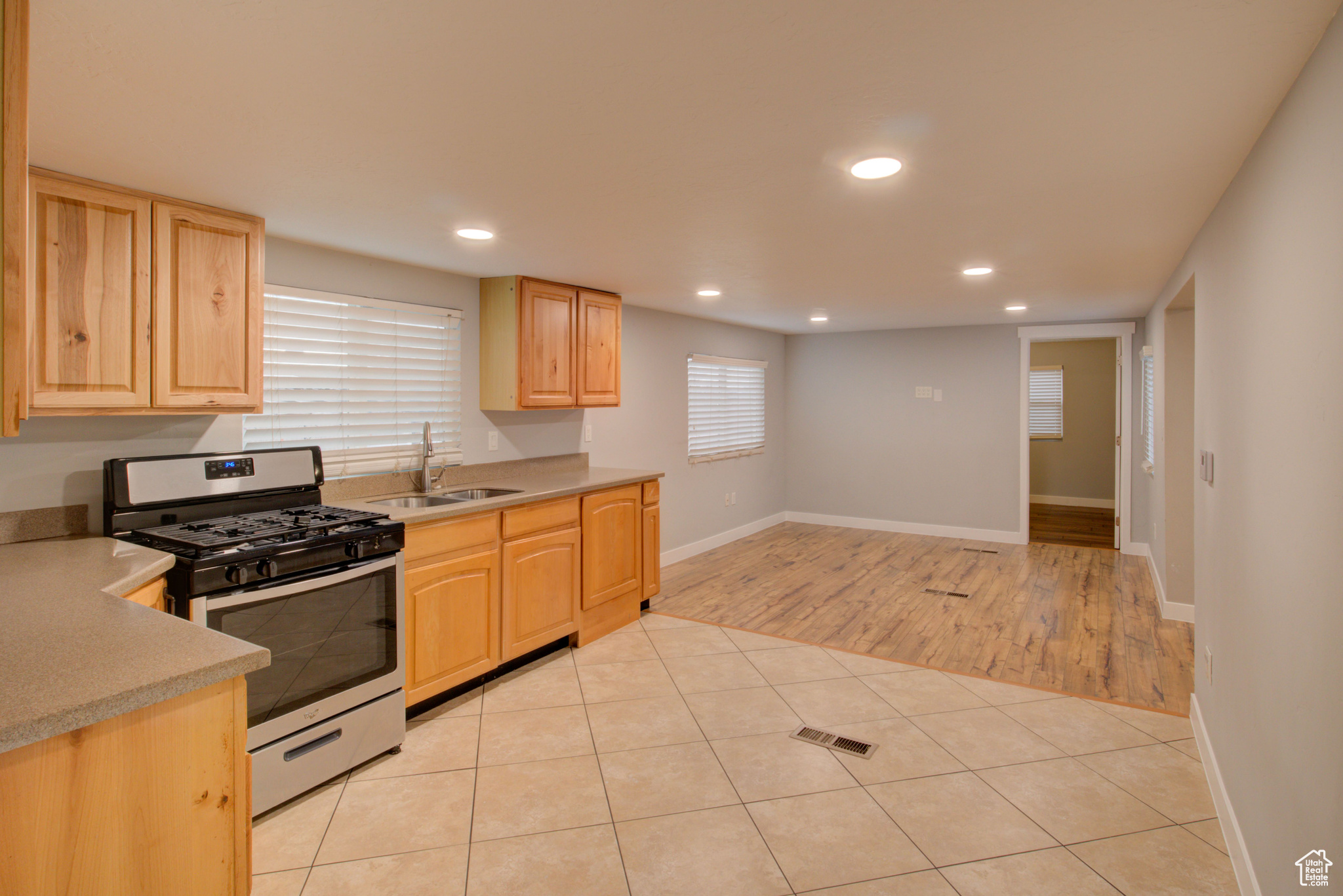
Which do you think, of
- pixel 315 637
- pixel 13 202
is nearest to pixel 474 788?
pixel 315 637

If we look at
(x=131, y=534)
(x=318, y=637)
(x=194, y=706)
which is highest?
(x=131, y=534)

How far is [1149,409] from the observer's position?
5652 mm

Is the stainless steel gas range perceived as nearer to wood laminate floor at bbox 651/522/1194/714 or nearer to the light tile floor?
the light tile floor

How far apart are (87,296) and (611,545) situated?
2.67 m

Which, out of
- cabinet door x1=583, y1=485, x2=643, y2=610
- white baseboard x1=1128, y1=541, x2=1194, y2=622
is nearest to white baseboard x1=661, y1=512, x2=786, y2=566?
cabinet door x1=583, y1=485, x2=643, y2=610

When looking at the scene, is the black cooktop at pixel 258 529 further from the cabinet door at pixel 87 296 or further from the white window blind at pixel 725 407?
the white window blind at pixel 725 407

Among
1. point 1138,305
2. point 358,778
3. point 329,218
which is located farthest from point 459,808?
point 1138,305

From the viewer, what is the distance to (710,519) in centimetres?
641

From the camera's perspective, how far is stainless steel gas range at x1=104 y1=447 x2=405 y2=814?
2.23m

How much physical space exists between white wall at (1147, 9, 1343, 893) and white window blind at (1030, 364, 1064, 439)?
22.0ft

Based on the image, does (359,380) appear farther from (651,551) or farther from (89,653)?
(89,653)

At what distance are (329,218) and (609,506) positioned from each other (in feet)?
6.96

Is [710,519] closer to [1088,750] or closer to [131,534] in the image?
[1088,750]

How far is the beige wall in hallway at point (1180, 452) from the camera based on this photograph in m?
4.27
